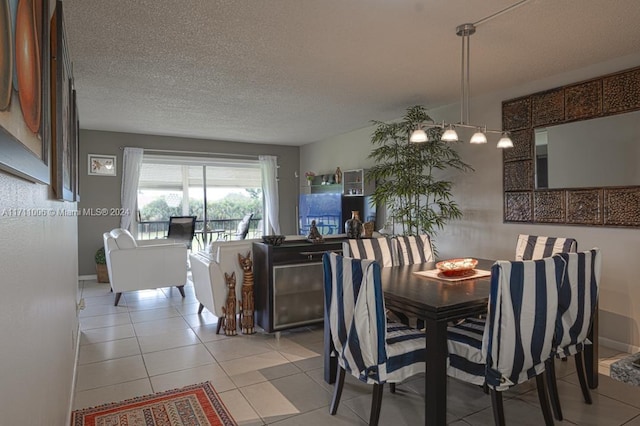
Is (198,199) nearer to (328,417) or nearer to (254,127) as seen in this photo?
(254,127)

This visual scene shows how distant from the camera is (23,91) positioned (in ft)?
2.62

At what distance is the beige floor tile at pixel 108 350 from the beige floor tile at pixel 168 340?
0.07 meters

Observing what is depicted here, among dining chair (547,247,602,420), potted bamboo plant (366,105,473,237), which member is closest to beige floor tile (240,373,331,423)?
dining chair (547,247,602,420)

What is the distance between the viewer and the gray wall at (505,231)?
3.42 meters

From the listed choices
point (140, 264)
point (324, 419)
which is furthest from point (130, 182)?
point (324, 419)

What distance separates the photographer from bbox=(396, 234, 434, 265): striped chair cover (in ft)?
11.4

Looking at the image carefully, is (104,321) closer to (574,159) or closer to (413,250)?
(413,250)

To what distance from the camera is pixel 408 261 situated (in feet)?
11.4

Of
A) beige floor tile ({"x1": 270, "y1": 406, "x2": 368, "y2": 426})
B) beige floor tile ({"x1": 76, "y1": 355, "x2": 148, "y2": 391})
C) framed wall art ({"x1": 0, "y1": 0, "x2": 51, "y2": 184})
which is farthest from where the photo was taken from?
beige floor tile ({"x1": 76, "y1": 355, "x2": 148, "y2": 391})

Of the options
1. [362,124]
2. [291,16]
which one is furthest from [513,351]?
[362,124]

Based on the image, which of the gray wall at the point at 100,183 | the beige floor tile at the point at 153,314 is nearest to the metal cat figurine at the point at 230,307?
the beige floor tile at the point at 153,314

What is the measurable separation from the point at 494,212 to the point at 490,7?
248 cm

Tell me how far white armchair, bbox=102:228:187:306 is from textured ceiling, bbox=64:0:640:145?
5.70ft

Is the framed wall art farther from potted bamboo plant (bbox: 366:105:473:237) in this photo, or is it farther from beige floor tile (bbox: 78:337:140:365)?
potted bamboo plant (bbox: 366:105:473:237)
